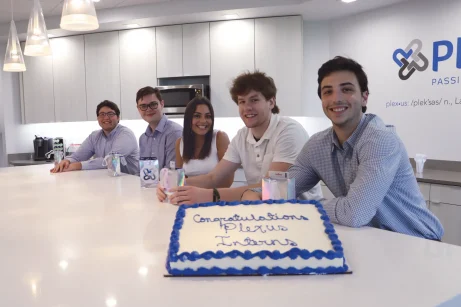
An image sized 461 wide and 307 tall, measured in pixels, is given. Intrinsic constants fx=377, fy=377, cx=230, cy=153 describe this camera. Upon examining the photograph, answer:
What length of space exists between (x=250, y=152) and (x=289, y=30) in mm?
2251

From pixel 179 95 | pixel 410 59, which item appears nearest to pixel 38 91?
pixel 179 95

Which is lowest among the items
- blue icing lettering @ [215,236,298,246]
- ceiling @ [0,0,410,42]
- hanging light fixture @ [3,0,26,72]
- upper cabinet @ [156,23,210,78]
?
blue icing lettering @ [215,236,298,246]

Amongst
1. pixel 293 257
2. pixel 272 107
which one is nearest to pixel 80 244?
pixel 293 257

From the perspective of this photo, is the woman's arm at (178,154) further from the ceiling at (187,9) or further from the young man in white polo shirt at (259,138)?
the ceiling at (187,9)

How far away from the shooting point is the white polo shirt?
5.89 ft

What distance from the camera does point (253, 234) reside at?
848 millimetres

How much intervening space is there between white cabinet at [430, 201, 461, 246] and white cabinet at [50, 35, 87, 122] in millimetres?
3987

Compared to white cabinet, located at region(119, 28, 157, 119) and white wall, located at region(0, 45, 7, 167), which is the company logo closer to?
white cabinet, located at region(119, 28, 157, 119)

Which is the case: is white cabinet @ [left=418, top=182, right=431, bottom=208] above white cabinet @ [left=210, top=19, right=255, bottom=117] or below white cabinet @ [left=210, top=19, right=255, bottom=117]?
below

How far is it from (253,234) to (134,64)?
3913mm

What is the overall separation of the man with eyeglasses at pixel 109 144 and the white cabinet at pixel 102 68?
55.8 inches

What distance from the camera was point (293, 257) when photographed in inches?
30.1

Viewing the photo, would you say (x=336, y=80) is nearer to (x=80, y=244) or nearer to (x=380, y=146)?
(x=380, y=146)

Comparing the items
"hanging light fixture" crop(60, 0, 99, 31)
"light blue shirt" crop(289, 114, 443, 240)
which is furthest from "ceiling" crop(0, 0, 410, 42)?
"light blue shirt" crop(289, 114, 443, 240)
